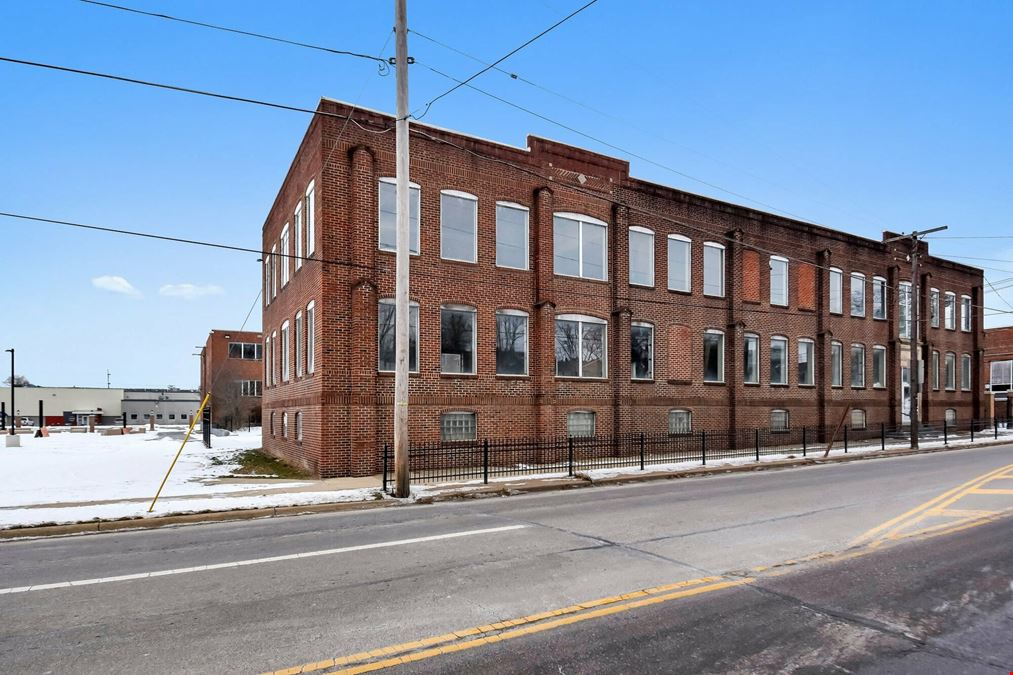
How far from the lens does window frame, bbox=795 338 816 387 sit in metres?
29.3

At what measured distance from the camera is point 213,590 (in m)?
6.72

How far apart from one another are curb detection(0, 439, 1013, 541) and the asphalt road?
1.85 feet

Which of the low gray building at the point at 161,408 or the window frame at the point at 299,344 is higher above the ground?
the window frame at the point at 299,344

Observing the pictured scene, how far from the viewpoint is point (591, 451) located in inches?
858

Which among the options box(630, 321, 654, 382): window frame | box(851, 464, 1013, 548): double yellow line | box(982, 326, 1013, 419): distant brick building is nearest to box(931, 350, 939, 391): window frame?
box(982, 326, 1013, 419): distant brick building

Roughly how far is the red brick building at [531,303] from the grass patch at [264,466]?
1.78 feet

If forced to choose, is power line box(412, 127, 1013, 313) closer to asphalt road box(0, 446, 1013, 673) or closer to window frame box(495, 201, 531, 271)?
window frame box(495, 201, 531, 271)

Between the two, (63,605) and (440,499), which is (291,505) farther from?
(63,605)

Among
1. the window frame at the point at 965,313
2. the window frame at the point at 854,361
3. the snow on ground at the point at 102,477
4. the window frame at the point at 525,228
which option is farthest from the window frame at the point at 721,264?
the window frame at the point at 965,313

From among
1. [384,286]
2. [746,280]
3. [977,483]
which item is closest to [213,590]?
[384,286]

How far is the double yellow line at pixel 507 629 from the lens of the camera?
15.6 ft

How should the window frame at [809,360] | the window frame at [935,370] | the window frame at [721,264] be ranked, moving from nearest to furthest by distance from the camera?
the window frame at [721,264]
the window frame at [809,360]
the window frame at [935,370]

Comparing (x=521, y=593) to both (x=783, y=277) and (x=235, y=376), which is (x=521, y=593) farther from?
(x=235, y=376)

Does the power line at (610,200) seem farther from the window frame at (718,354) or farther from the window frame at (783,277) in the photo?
the window frame at (718,354)
